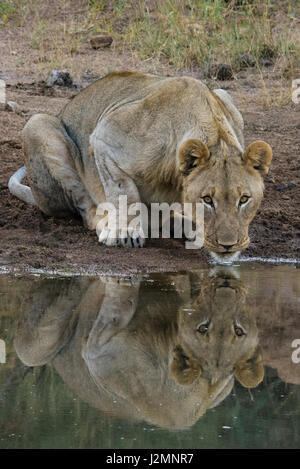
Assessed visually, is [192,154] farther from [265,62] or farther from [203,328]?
[265,62]

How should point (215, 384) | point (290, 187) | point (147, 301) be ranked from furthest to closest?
point (290, 187) → point (147, 301) → point (215, 384)

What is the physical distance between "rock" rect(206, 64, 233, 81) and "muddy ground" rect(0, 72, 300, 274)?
3.89 ft

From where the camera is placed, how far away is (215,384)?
3.48 metres

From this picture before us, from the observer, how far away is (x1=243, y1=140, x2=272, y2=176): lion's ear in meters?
5.44

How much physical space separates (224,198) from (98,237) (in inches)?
48.3

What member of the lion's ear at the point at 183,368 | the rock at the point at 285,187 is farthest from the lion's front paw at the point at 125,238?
the lion's ear at the point at 183,368

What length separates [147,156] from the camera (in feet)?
19.2

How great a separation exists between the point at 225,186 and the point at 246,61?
5.90 meters

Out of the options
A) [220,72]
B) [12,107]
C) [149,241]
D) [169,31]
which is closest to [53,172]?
[149,241]

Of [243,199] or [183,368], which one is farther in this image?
[243,199]

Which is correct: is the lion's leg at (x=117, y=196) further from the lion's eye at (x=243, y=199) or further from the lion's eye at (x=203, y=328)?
the lion's eye at (x=203, y=328)

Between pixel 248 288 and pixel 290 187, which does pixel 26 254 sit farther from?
pixel 290 187
